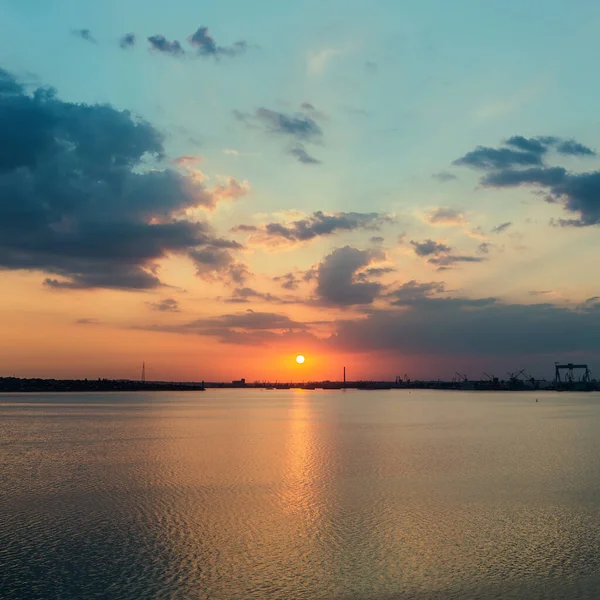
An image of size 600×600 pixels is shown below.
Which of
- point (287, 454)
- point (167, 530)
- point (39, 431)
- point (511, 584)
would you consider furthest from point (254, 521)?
point (39, 431)

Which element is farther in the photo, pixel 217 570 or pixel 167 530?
pixel 167 530

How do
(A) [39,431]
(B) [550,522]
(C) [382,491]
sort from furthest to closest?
(A) [39,431] < (C) [382,491] < (B) [550,522]

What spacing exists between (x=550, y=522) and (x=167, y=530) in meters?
16.0

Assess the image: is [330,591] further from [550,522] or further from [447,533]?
[550,522]

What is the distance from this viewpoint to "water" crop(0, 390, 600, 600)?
57.8 feet

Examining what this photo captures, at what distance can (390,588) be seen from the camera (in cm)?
1716

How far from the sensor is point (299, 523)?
25.1 m

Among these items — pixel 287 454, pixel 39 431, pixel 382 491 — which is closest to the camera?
pixel 382 491

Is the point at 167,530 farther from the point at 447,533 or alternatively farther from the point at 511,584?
the point at 511,584

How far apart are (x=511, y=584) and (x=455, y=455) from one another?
29.5 meters

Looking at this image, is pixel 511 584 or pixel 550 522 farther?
pixel 550 522

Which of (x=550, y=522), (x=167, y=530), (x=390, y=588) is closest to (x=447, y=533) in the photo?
(x=550, y=522)

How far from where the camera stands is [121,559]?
1983 centimetres

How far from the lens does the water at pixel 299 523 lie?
1761 centimetres
